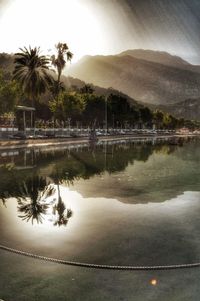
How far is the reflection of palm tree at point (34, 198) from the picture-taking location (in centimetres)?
1288

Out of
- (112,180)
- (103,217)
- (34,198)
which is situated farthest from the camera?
(112,180)

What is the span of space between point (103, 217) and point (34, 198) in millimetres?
3827

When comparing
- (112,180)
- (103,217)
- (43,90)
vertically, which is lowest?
(112,180)

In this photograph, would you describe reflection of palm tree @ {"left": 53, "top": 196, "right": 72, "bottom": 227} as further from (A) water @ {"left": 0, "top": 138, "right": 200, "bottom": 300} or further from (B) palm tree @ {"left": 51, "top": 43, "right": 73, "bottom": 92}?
(B) palm tree @ {"left": 51, "top": 43, "right": 73, "bottom": 92}

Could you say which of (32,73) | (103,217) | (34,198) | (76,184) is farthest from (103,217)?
(32,73)

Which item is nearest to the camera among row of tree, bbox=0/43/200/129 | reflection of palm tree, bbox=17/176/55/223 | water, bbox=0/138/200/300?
water, bbox=0/138/200/300

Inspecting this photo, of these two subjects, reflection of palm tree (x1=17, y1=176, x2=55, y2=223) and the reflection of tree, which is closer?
the reflection of tree

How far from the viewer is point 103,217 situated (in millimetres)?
12758

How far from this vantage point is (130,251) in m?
9.23

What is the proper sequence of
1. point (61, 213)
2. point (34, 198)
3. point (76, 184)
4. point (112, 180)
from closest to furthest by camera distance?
point (61, 213)
point (34, 198)
point (76, 184)
point (112, 180)

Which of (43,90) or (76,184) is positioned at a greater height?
(43,90)

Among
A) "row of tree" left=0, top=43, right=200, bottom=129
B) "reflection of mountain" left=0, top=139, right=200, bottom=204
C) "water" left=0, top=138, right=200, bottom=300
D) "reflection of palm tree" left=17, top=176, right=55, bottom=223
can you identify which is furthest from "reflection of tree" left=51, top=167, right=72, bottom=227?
"row of tree" left=0, top=43, right=200, bottom=129

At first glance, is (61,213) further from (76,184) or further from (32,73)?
(32,73)

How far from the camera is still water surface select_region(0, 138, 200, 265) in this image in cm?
923
